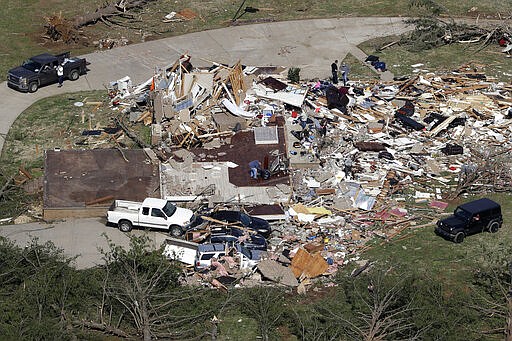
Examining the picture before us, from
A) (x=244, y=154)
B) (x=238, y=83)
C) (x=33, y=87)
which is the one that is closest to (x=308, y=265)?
(x=244, y=154)

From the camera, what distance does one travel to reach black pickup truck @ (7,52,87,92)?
4817 centimetres

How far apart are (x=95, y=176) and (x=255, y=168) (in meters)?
7.11

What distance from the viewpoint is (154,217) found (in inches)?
1425

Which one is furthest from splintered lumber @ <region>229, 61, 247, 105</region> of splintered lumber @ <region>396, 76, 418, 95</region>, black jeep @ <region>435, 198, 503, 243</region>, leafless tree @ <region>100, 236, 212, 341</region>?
leafless tree @ <region>100, 236, 212, 341</region>

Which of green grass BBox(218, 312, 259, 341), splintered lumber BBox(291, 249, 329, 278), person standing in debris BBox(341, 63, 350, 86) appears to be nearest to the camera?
green grass BBox(218, 312, 259, 341)

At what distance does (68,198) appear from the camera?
37875 millimetres

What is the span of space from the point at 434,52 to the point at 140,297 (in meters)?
30.7

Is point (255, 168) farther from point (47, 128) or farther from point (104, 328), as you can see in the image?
point (104, 328)

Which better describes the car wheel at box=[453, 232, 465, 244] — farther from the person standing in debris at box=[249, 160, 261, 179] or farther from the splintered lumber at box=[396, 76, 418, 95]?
the splintered lumber at box=[396, 76, 418, 95]

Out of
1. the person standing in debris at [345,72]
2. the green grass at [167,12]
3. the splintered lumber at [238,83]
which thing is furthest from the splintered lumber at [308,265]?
the green grass at [167,12]

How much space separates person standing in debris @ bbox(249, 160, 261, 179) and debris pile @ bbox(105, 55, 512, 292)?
0.22 ft

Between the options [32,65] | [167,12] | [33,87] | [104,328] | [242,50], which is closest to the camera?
[104,328]

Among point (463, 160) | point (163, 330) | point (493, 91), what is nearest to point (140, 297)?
point (163, 330)

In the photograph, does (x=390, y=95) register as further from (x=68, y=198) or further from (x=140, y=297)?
(x=140, y=297)
